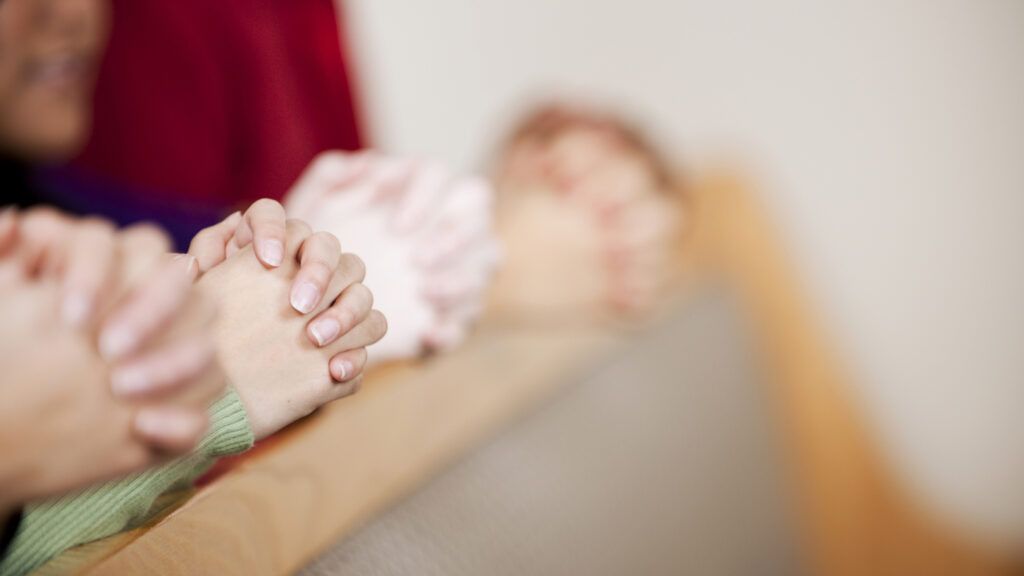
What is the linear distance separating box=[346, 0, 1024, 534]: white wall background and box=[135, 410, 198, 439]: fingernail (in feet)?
2.68

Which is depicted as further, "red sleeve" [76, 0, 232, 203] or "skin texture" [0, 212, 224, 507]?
"red sleeve" [76, 0, 232, 203]

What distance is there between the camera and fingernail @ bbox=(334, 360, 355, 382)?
A: 241 millimetres

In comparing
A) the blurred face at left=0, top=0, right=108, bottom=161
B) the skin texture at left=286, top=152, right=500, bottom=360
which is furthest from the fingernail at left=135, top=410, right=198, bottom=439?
the blurred face at left=0, top=0, right=108, bottom=161

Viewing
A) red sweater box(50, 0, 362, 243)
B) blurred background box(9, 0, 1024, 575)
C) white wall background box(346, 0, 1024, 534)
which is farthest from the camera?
white wall background box(346, 0, 1024, 534)

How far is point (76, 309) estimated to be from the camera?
176 mm

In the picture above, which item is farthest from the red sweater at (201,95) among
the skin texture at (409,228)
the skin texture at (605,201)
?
the skin texture at (409,228)

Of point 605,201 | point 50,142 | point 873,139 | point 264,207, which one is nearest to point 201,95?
point 50,142

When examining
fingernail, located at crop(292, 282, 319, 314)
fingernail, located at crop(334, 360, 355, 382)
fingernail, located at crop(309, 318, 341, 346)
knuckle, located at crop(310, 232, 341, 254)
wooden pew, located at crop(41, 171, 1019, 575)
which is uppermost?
knuckle, located at crop(310, 232, 341, 254)

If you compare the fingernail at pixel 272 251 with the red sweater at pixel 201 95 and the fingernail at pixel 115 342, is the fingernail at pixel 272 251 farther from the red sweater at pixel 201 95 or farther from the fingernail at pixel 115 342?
the red sweater at pixel 201 95

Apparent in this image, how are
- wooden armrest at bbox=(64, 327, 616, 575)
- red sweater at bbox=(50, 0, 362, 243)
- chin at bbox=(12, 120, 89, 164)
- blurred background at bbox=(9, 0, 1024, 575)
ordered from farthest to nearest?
red sweater at bbox=(50, 0, 362, 243), chin at bbox=(12, 120, 89, 164), blurred background at bbox=(9, 0, 1024, 575), wooden armrest at bbox=(64, 327, 616, 575)

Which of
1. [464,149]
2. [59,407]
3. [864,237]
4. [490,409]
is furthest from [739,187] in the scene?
[59,407]

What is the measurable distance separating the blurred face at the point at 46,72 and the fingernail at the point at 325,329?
1.25 feet

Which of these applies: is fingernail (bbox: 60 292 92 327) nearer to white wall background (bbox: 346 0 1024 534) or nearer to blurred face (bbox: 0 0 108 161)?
blurred face (bbox: 0 0 108 161)

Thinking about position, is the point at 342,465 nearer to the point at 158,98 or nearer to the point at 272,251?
the point at 272,251
